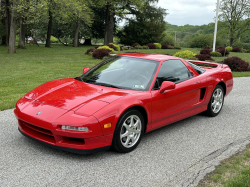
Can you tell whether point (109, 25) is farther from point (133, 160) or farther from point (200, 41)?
point (133, 160)

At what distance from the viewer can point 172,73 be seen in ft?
15.6

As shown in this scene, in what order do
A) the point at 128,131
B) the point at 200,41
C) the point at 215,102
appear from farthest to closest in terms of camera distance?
the point at 200,41
the point at 215,102
the point at 128,131

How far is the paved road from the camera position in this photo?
308 centimetres

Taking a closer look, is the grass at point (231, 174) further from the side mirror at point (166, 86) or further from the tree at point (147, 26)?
the tree at point (147, 26)

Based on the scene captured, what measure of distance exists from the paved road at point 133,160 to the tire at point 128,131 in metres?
0.12

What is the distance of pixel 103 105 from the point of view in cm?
355

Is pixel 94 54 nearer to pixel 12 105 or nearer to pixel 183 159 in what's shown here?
pixel 12 105

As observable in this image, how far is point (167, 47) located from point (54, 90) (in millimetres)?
30120

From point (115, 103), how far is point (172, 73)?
159cm

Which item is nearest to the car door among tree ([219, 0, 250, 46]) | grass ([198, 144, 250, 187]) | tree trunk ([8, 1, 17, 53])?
grass ([198, 144, 250, 187])

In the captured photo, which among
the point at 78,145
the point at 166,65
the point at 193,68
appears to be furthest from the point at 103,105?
the point at 193,68

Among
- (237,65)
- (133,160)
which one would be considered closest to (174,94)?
(133,160)

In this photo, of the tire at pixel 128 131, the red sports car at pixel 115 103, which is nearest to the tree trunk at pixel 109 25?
the red sports car at pixel 115 103

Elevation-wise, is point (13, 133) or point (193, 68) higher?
point (193, 68)
